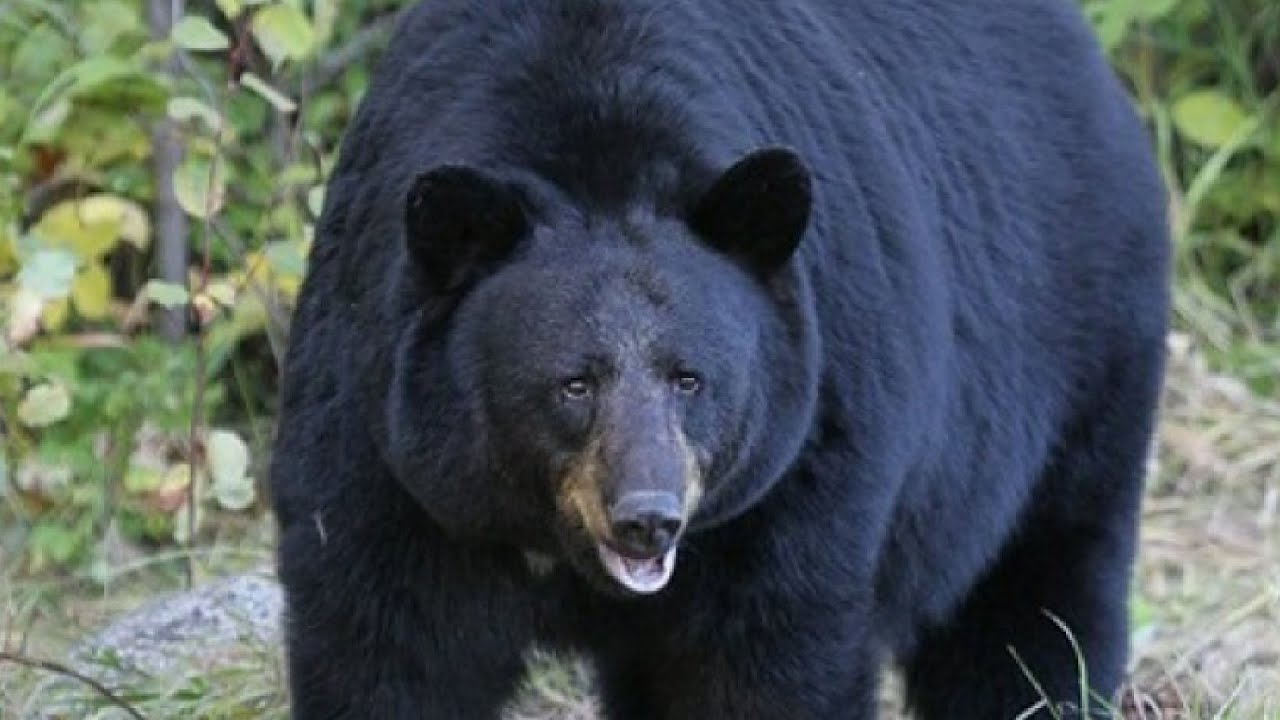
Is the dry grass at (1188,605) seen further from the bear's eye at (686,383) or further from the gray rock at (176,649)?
the bear's eye at (686,383)

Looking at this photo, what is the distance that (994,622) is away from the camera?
6.61 meters

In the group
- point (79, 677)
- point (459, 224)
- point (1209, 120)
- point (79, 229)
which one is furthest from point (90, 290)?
point (1209, 120)

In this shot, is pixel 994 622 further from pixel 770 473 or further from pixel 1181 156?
pixel 1181 156

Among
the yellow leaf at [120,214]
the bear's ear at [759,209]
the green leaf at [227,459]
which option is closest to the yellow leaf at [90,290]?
the yellow leaf at [120,214]

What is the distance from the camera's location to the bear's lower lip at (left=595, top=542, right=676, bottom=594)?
491cm

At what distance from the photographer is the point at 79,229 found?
25.4ft

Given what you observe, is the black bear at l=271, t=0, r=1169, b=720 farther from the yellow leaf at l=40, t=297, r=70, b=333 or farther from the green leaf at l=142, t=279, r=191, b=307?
the yellow leaf at l=40, t=297, r=70, b=333

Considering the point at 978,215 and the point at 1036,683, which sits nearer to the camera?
the point at 978,215

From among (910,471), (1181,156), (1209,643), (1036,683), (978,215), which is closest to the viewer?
(910,471)

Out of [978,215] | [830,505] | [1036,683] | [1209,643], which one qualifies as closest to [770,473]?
[830,505]

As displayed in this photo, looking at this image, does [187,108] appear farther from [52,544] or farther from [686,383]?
[686,383]

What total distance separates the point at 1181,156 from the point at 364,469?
5.38 m

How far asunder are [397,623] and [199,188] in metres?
2.17

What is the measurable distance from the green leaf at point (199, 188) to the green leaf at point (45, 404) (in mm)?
496
